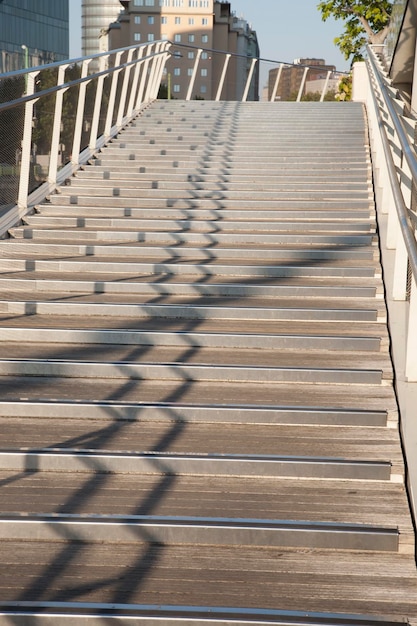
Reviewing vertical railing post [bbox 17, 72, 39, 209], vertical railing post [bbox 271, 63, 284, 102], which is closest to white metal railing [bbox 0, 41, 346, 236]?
vertical railing post [bbox 17, 72, 39, 209]

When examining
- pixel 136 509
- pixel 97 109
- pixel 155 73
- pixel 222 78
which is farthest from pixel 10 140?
pixel 222 78

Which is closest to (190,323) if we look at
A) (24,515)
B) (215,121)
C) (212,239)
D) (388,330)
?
(388,330)

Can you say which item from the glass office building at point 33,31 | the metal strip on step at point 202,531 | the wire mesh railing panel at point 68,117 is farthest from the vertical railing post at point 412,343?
the glass office building at point 33,31

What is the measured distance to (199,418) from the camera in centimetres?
472

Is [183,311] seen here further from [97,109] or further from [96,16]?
[96,16]

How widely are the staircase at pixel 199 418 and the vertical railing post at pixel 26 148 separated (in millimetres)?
177

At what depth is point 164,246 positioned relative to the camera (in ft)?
24.0

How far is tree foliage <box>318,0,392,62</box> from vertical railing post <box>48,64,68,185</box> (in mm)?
17271

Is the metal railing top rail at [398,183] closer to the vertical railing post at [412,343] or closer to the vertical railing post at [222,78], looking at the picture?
the vertical railing post at [412,343]

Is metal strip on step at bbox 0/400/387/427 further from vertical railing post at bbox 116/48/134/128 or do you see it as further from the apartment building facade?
the apartment building facade

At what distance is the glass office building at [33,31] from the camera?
239ft

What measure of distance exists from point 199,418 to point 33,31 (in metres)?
79.9

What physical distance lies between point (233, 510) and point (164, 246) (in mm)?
3609

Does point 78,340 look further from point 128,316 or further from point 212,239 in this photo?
point 212,239
